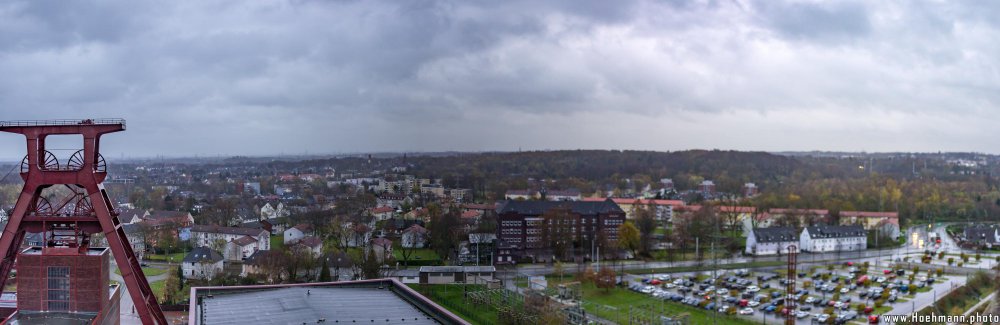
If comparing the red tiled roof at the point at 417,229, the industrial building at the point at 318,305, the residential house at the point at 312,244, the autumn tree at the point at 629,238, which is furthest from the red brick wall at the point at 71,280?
the autumn tree at the point at 629,238

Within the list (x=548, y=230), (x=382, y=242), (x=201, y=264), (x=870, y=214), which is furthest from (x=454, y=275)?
(x=870, y=214)

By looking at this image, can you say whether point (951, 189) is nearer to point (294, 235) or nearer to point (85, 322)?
point (294, 235)

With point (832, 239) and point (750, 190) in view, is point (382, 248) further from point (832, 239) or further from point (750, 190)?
point (750, 190)

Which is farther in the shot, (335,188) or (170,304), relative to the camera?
(335,188)

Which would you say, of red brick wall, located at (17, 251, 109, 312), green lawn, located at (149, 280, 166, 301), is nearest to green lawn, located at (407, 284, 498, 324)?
green lawn, located at (149, 280, 166, 301)

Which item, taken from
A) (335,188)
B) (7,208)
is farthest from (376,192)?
(7,208)

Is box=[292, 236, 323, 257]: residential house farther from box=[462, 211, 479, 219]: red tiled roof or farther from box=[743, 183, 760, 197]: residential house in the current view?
box=[743, 183, 760, 197]: residential house
